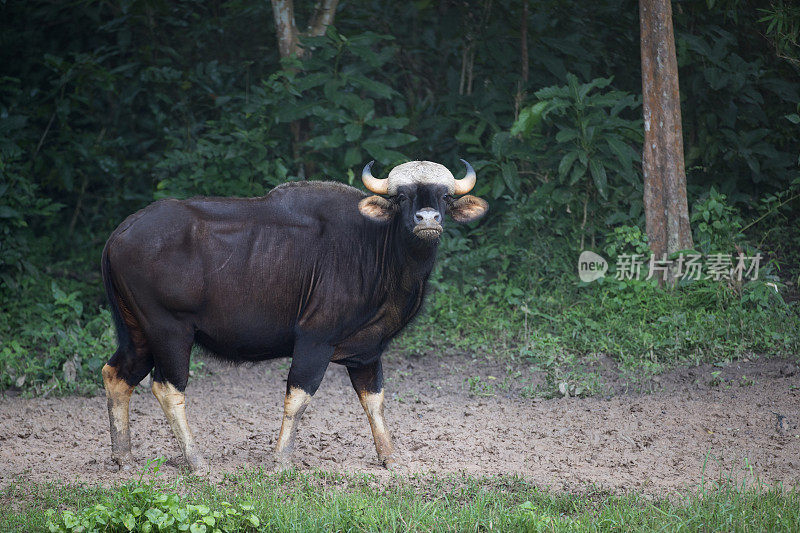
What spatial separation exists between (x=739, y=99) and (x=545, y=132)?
85.4 inches

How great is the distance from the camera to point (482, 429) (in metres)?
6.64

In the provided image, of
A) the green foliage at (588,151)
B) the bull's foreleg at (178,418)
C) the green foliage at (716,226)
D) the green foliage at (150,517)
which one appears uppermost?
the green foliage at (588,151)

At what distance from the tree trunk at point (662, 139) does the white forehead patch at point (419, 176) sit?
12.5 ft

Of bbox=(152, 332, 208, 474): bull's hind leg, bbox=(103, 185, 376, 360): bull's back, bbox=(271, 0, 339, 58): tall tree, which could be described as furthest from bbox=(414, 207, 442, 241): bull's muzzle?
bbox=(271, 0, 339, 58): tall tree

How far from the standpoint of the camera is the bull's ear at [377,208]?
5766mm

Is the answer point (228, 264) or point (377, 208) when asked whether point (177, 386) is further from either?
point (377, 208)

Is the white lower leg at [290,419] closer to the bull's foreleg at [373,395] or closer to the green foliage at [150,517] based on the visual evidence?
the bull's foreleg at [373,395]

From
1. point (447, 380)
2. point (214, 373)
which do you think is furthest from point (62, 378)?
point (447, 380)

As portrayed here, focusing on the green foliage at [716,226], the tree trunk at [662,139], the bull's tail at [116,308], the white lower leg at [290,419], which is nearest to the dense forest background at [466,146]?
the green foliage at [716,226]

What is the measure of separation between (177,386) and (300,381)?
2.63ft

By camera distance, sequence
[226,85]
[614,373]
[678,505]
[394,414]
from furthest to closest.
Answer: [226,85] < [614,373] < [394,414] < [678,505]

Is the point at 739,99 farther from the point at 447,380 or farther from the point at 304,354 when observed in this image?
the point at 304,354

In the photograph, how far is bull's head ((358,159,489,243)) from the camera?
5438 millimetres

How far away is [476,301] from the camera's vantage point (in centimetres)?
933
